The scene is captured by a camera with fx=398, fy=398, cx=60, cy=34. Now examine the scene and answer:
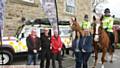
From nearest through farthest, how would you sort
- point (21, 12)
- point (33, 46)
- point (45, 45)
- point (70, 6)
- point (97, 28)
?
point (45, 45), point (33, 46), point (97, 28), point (21, 12), point (70, 6)

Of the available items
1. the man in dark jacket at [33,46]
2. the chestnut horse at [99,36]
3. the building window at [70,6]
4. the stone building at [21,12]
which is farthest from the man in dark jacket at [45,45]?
the building window at [70,6]

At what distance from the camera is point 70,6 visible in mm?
30062

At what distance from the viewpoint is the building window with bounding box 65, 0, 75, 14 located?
2947 cm

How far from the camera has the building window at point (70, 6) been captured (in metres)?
29.5

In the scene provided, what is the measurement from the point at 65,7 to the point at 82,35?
14.2 metres

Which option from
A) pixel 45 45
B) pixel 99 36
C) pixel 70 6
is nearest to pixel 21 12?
pixel 70 6

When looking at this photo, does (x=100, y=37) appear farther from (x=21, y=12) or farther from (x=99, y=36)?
(x=21, y=12)

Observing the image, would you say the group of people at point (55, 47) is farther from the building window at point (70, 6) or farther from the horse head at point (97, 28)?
the building window at point (70, 6)

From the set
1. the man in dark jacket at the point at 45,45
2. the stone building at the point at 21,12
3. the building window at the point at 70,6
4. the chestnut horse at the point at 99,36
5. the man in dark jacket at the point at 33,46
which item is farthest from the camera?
the building window at the point at 70,6

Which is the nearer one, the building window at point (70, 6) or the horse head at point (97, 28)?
the horse head at point (97, 28)

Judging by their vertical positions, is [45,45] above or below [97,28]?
below

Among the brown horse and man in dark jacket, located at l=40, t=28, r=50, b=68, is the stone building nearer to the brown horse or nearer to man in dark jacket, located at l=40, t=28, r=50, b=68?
the brown horse

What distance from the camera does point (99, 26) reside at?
15.8 metres

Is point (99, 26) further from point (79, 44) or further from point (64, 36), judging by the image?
point (64, 36)
